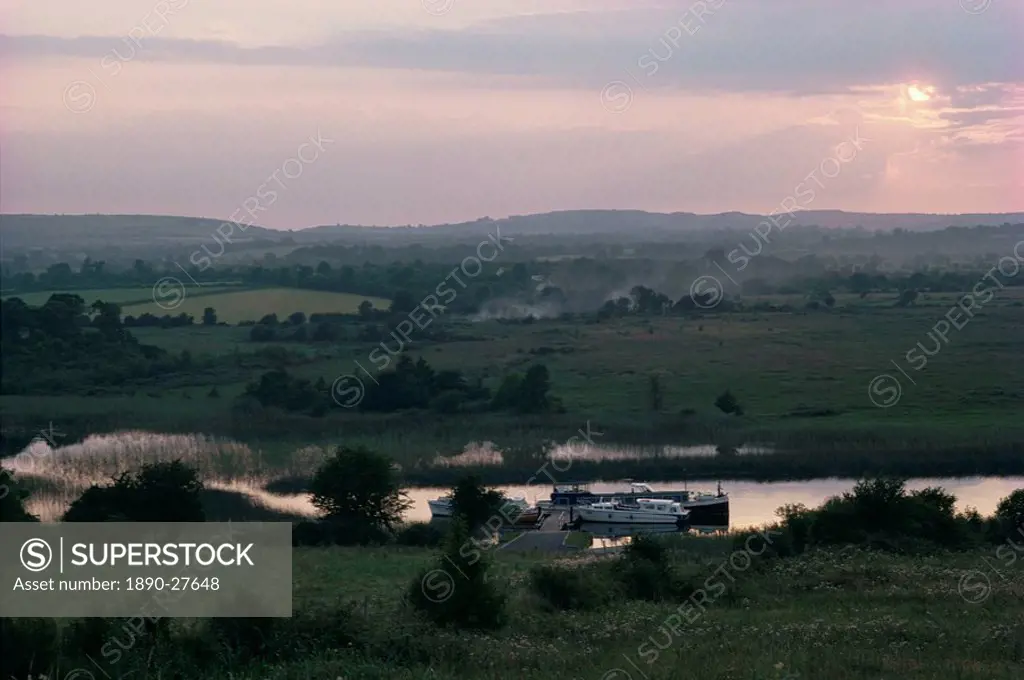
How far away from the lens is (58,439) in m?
35.0

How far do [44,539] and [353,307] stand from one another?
201 feet

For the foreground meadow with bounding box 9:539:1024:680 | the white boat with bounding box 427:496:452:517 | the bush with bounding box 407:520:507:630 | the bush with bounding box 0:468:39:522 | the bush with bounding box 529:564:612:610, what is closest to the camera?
the foreground meadow with bounding box 9:539:1024:680

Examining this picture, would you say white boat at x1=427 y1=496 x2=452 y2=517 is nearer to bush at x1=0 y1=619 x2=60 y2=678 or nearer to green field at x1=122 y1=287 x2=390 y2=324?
bush at x1=0 y1=619 x2=60 y2=678

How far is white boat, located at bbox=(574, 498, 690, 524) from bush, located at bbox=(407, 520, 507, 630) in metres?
12.7

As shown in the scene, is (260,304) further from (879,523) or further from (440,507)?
(879,523)

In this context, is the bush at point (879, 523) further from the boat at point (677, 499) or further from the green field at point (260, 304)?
the green field at point (260, 304)

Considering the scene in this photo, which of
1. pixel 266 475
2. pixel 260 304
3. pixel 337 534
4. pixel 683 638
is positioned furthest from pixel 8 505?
pixel 260 304

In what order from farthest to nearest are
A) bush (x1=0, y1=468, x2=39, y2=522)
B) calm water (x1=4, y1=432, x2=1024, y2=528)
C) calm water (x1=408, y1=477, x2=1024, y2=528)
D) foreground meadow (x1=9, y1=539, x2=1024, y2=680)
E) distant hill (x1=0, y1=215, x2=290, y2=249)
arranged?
distant hill (x1=0, y1=215, x2=290, y2=249), calm water (x1=4, y1=432, x2=1024, y2=528), calm water (x1=408, y1=477, x2=1024, y2=528), bush (x1=0, y1=468, x2=39, y2=522), foreground meadow (x1=9, y1=539, x2=1024, y2=680)

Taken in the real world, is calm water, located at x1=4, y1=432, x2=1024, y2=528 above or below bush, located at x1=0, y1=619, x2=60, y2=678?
below

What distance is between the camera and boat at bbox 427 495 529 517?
2520 cm

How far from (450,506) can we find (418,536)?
1791 mm

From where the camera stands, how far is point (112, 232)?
178125 mm

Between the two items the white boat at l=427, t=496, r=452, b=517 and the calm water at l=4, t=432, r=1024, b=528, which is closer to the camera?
the white boat at l=427, t=496, r=452, b=517

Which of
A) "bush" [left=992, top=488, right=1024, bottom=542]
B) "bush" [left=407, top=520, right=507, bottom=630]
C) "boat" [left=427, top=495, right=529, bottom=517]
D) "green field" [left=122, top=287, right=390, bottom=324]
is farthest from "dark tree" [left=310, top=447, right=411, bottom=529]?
"green field" [left=122, top=287, right=390, bottom=324]
